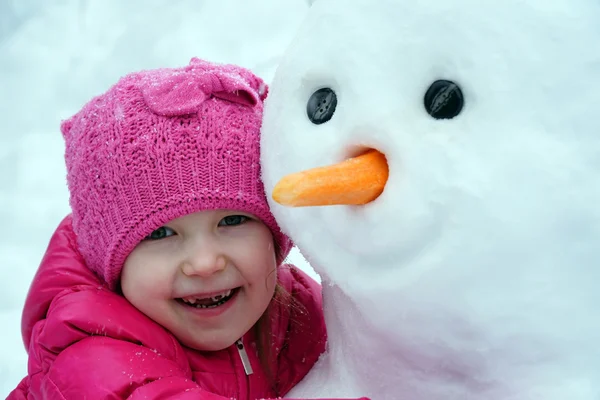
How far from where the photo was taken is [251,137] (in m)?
1.01

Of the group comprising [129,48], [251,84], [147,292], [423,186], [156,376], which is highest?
[129,48]

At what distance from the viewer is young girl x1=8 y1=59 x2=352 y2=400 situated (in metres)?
0.98

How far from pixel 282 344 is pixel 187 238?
1.03 feet

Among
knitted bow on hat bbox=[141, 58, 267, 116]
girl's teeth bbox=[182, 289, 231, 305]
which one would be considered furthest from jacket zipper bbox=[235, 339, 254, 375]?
knitted bow on hat bbox=[141, 58, 267, 116]

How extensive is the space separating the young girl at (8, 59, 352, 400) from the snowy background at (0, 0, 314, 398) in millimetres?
1155

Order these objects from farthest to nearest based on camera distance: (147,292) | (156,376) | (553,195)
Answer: (147,292)
(156,376)
(553,195)

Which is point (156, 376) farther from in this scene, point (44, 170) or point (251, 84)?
point (44, 170)

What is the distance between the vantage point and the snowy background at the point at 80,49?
7.49ft

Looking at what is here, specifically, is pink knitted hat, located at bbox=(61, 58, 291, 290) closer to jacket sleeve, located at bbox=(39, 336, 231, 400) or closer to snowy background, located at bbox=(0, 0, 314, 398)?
jacket sleeve, located at bbox=(39, 336, 231, 400)

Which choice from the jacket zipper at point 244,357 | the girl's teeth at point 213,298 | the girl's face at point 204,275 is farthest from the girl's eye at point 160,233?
the jacket zipper at point 244,357

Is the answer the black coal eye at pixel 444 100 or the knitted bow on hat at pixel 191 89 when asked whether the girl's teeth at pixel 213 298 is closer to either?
the knitted bow on hat at pixel 191 89

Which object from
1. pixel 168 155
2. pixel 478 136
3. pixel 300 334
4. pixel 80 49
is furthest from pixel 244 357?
pixel 80 49

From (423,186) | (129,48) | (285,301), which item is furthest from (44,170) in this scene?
(423,186)

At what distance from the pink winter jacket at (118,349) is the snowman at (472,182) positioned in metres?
0.35
